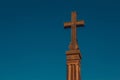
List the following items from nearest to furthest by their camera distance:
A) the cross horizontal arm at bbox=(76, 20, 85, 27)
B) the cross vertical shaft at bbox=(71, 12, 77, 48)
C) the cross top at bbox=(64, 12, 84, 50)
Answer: the cross vertical shaft at bbox=(71, 12, 77, 48) → the cross top at bbox=(64, 12, 84, 50) → the cross horizontal arm at bbox=(76, 20, 85, 27)

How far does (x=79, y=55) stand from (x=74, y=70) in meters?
0.81

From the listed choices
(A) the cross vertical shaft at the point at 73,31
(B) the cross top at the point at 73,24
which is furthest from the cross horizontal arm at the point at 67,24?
(A) the cross vertical shaft at the point at 73,31

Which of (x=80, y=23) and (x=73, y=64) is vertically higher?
(x=80, y=23)

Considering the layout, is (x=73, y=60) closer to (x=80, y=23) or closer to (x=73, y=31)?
(x=73, y=31)

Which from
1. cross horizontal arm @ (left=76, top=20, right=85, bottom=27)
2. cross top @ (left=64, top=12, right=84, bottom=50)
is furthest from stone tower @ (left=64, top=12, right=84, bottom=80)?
cross horizontal arm @ (left=76, top=20, right=85, bottom=27)

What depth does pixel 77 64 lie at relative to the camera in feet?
55.1

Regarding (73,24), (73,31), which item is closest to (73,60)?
(73,31)

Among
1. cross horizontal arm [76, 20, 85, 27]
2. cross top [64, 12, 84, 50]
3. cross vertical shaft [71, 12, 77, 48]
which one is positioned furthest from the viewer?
cross horizontal arm [76, 20, 85, 27]

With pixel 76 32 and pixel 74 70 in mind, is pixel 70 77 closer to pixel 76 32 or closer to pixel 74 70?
pixel 74 70

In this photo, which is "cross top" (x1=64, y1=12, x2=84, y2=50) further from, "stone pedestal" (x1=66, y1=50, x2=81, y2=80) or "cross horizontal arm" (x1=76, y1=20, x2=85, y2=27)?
"stone pedestal" (x1=66, y1=50, x2=81, y2=80)

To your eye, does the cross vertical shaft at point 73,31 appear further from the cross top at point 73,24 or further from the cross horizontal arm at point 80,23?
the cross horizontal arm at point 80,23

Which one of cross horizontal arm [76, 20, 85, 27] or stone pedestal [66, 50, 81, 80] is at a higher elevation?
cross horizontal arm [76, 20, 85, 27]

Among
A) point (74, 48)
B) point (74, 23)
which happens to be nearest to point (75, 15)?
point (74, 23)

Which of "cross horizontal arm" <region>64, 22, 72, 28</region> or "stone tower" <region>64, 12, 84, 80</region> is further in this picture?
"cross horizontal arm" <region>64, 22, 72, 28</region>
